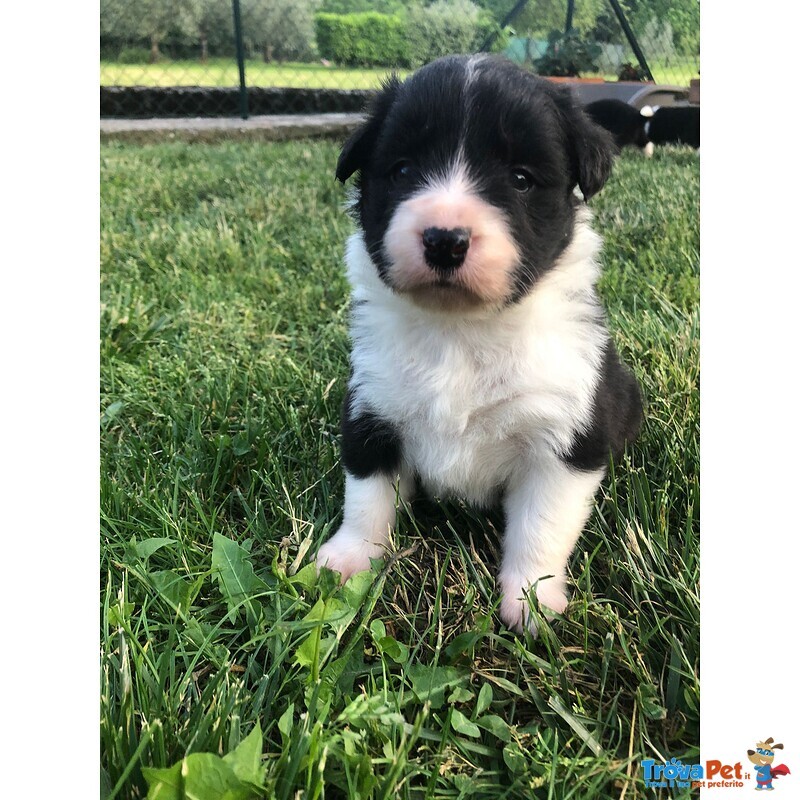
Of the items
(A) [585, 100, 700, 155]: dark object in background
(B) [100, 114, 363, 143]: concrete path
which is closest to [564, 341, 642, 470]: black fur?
(A) [585, 100, 700, 155]: dark object in background

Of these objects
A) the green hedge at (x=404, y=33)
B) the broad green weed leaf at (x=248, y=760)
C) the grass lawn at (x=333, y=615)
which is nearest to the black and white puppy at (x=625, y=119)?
the green hedge at (x=404, y=33)

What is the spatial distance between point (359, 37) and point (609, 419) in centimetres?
613

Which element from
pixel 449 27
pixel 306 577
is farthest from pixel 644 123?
pixel 306 577

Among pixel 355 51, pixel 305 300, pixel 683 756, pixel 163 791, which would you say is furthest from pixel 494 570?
pixel 355 51

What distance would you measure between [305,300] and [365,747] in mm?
2888

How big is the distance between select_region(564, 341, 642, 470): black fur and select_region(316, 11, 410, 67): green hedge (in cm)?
463

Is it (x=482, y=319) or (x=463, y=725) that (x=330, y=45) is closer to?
(x=482, y=319)

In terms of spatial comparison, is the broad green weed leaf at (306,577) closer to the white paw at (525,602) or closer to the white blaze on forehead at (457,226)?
the white paw at (525,602)

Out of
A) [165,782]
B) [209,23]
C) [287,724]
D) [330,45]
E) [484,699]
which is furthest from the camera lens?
[330,45]

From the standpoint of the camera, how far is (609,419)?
2.08m

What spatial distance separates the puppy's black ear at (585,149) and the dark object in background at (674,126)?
3567 mm

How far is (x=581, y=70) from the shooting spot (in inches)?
236

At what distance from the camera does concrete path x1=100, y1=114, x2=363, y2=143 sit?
28.7 feet

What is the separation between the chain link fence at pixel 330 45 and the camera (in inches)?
164
